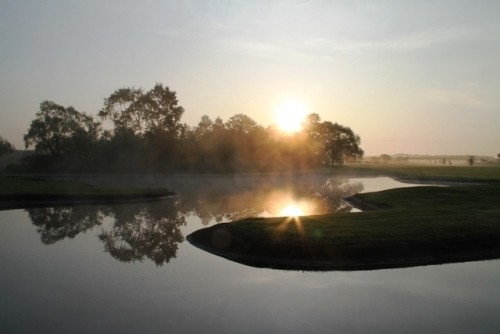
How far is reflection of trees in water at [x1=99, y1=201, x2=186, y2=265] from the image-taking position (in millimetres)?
22141

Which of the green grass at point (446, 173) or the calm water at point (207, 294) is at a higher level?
the green grass at point (446, 173)

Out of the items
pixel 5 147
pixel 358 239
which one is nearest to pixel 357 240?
pixel 358 239

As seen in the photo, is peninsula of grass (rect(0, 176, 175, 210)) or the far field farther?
peninsula of grass (rect(0, 176, 175, 210))

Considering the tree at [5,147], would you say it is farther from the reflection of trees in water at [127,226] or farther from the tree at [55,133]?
the reflection of trees in water at [127,226]

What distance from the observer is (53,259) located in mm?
20703

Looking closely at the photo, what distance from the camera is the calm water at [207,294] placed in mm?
12547

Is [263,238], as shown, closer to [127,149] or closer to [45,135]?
[127,149]

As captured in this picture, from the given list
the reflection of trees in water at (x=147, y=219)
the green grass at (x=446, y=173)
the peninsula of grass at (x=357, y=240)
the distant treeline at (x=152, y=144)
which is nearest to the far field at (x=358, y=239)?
the peninsula of grass at (x=357, y=240)

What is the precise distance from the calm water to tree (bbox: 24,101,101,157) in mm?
78433

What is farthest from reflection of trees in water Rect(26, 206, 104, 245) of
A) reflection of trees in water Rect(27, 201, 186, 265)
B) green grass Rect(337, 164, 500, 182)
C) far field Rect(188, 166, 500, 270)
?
green grass Rect(337, 164, 500, 182)

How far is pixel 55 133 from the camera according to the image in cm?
10206

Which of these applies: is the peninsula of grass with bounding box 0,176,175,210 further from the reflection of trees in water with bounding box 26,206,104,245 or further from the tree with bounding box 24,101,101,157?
the tree with bounding box 24,101,101,157

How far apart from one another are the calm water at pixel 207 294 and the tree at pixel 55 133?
78433mm

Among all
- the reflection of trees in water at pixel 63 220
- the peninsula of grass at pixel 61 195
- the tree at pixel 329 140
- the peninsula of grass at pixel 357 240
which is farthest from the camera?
the tree at pixel 329 140
